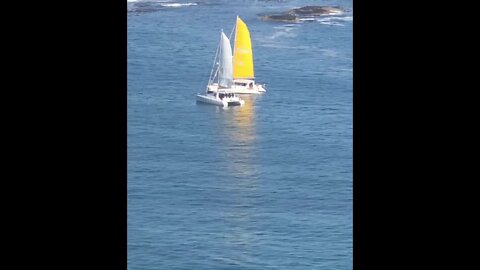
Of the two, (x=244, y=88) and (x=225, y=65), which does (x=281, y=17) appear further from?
(x=244, y=88)

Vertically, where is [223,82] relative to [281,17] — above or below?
below

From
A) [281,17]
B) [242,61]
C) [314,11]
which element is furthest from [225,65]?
[314,11]

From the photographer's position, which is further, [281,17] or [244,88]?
[244,88]

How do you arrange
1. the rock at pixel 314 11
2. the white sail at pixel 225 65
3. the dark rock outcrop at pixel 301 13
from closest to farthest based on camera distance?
the white sail at pixel 225 65
the dark rock outcrop at pixel 301 13
the rock at pixel 314 11

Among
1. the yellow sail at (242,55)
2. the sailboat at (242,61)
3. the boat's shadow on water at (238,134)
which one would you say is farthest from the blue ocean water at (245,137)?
the yellow sail at (242,55)

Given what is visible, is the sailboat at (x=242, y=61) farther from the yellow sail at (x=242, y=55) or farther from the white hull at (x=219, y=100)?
the white hull at (x=219, y=100)
